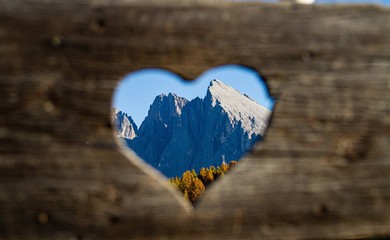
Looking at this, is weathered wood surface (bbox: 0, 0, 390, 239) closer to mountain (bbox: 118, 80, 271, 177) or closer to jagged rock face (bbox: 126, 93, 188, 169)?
mountain (bbox: 118, 80, 271, 177)

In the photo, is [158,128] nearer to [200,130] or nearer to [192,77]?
[200,130]

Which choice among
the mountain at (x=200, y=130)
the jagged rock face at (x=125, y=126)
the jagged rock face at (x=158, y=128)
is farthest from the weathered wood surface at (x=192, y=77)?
the jagged rock face at (x=125, y=126)

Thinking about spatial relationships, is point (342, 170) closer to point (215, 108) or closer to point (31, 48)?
point (31, 48)

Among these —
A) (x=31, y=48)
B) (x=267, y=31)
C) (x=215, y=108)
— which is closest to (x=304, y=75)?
(x=267, y=31)

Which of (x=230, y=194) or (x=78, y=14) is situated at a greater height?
(x=78, y=14)

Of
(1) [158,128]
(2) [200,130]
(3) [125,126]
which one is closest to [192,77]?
(2) [200,130]

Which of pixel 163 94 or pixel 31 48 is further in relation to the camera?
pixel 163 94
